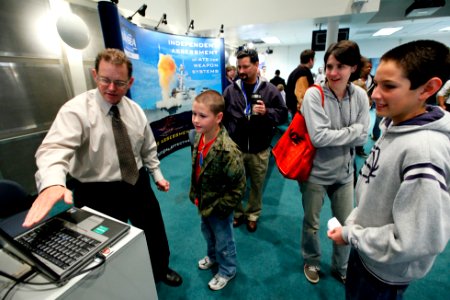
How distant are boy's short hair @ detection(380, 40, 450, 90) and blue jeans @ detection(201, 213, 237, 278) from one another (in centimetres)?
120

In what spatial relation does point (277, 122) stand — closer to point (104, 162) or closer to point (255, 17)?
point (104, 162)

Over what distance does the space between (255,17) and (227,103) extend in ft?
14.4

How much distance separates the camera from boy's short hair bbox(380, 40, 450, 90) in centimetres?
66

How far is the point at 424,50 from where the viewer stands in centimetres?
67

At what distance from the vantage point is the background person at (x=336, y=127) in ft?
4.00

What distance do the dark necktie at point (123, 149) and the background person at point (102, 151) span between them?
17 mm

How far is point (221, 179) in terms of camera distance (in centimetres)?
137

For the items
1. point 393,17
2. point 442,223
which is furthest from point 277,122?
point 393,17

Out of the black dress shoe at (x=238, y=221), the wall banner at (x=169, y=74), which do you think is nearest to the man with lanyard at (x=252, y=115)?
the black dress shoe at (x=238, y=221)

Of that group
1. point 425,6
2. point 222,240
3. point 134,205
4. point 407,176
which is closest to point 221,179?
point 222,240

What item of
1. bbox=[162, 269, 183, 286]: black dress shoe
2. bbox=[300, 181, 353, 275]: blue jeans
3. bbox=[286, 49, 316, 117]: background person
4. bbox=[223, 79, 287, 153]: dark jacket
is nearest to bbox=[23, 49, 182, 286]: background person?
bbox=[162, 269, 183, 286]: black dress shoe

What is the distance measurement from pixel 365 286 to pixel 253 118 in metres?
1.44

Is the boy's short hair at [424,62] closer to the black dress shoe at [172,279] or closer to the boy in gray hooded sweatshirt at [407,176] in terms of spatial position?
the boy in gray hooded sweatshirt at [407,176]

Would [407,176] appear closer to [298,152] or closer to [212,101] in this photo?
[298,152]
